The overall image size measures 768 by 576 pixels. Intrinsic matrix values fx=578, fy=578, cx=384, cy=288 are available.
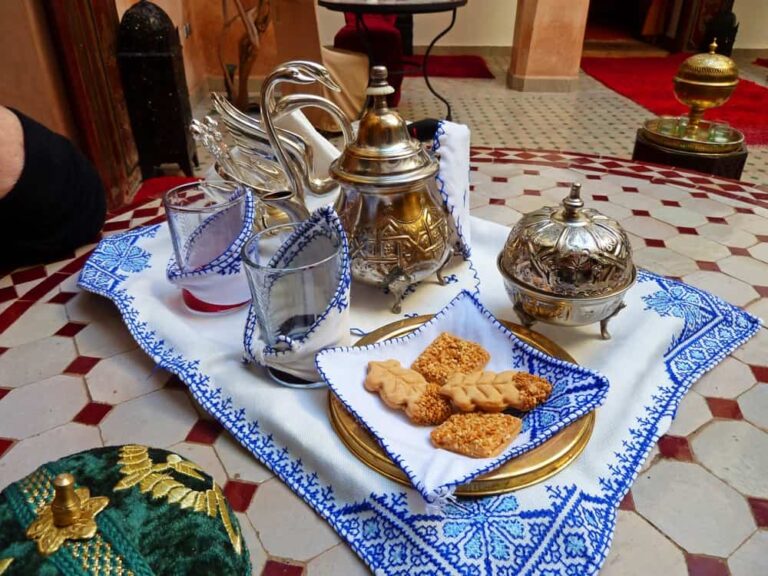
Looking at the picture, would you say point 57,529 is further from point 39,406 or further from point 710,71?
point 710,71

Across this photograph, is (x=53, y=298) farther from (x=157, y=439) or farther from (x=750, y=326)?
(x=750, y=326)

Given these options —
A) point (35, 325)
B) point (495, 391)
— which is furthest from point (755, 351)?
point (35, 325)

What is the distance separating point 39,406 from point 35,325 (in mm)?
207

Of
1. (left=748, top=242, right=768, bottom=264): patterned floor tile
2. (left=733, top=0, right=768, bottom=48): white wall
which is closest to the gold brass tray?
(left=748, top=242, right=768, bottom=264): patterned floor tile

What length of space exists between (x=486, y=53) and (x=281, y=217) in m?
4.27

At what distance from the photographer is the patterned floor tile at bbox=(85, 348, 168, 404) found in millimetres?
690

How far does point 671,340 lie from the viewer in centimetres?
72

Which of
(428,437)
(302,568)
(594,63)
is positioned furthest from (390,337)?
(594,63)

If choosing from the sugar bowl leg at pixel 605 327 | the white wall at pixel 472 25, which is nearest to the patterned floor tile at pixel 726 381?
the sugar bowl leg at pixel 605 327

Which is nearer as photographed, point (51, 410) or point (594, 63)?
point (51, 410)

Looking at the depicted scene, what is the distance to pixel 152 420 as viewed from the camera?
0.65m

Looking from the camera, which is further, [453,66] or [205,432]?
[453,66]

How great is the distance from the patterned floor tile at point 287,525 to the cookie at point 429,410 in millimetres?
128

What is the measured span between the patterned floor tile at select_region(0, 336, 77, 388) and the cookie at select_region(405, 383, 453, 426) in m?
0.47
